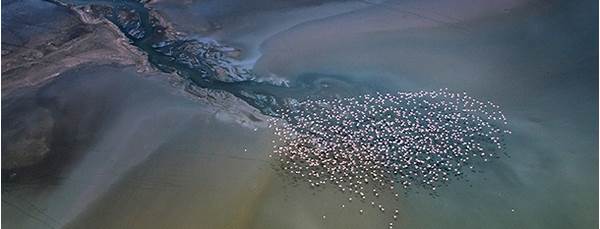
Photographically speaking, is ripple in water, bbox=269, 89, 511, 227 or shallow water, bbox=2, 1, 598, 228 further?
ripple in water, bbox=269, 89, 511, 227

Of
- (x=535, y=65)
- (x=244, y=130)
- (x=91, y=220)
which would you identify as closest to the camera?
(x=91, y=220)

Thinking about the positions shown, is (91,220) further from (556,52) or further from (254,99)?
(556,52)

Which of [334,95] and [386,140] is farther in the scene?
[334,95]

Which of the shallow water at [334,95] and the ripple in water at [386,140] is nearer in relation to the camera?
the shallow water at [334,95]

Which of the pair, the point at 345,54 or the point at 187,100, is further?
the point at 345,54

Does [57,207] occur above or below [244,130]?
below

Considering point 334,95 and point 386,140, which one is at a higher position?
point 334,95

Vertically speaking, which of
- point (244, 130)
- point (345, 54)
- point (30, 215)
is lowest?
point (30, 215)

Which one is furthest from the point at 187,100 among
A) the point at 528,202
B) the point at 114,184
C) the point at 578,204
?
the point at 578,204
